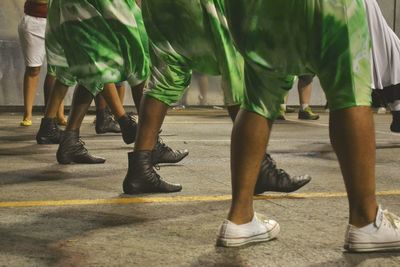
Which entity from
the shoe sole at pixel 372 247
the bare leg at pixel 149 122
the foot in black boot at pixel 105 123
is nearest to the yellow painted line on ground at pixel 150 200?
the bare leg at pixel 149 122

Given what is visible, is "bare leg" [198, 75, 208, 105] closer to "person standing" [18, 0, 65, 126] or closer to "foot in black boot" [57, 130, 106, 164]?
"person standing" [18, 0, 65, 126]

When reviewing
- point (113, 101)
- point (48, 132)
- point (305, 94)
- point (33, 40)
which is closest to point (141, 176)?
point (113, 101)

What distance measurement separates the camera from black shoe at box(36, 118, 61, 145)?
580 cm

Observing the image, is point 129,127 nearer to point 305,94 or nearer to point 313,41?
point 313,41

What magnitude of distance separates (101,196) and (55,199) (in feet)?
0.71

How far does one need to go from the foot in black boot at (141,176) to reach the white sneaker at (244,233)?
1.02 meters

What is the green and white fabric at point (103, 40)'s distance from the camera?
157 inches

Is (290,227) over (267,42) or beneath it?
beneath

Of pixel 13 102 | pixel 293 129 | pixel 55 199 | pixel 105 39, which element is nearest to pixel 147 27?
pixel 105 39

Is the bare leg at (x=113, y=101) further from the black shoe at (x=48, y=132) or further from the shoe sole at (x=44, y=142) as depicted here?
the shoe sole at (x=44, y=142)

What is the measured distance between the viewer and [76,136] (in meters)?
4.55

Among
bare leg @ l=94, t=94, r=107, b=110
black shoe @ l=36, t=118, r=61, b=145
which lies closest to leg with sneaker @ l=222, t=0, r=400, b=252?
black shoe @ l=36, t=118, r=61, b=145

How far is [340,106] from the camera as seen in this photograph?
2254 millimetres

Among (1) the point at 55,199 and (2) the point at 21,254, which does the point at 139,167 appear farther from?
(2) the point at 21,254
